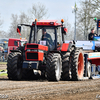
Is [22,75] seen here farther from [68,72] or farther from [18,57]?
[68,72]

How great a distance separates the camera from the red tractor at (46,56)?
1063 cm

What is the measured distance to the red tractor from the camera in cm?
1063

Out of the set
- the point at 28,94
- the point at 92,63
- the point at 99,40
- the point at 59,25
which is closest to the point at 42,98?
the point at 28,94

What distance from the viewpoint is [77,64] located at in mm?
11602

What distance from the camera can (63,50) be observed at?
37.1 feet

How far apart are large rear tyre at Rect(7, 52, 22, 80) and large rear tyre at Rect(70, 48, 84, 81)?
7.25 feet

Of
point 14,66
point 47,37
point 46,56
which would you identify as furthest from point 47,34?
point 14,66

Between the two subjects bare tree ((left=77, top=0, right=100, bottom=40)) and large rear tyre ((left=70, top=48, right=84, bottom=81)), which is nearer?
large rear tyre ((left=70, top=48, right=84, bottom=81))

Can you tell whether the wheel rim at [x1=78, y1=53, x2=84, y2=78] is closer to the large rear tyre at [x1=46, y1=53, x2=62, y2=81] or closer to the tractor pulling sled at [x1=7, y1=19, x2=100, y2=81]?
the tractor pulling sled at [x1=7, y1=19, x2=100, y2=81]

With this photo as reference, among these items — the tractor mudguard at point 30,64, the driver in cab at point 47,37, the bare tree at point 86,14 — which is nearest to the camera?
the tractor mudguard at point 30,64

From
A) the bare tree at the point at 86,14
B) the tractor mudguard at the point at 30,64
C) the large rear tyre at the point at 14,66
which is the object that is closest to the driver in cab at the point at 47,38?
the tractor mudguard at the point at 30,64

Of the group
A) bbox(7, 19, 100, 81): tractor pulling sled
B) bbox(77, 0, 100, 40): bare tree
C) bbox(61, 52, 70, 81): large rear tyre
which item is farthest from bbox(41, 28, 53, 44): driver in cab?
bbox(77, 0, 100, 40): bare tree

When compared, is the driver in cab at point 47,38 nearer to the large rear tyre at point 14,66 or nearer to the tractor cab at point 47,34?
the tractor cab at point 47,34

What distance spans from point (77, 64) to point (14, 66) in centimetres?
268
